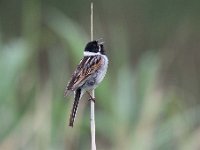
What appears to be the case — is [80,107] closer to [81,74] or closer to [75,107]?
[81,74]

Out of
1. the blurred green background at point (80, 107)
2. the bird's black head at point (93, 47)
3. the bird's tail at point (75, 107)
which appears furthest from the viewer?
the blurred green background at point (80, 107)

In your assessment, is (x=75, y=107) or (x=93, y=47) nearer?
(x=75, y=107)

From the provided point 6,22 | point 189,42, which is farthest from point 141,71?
point 6,22

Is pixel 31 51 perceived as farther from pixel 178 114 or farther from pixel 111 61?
pixel 111 61

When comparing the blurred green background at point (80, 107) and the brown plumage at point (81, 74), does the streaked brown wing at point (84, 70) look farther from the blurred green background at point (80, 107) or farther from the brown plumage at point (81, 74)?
the blurred green background at point (80, 107)

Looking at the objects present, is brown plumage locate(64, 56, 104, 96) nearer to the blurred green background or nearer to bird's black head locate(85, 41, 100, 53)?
bird's black head locate(85, 41, 100, 53)

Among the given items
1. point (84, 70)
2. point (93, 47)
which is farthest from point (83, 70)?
point (93, 47)

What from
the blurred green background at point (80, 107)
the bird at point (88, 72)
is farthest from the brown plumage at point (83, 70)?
the blurred green background at point (80, 107)
